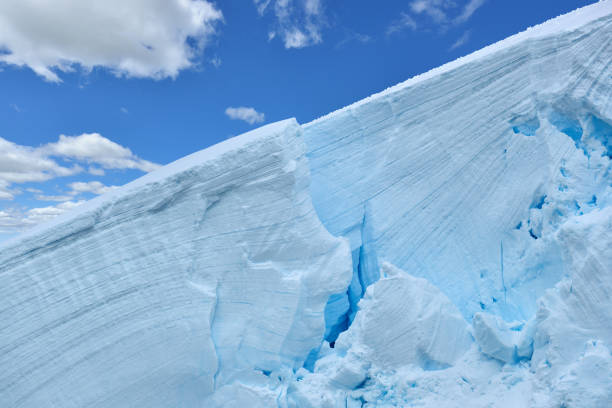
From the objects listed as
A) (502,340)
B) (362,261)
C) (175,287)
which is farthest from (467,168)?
(175,287)

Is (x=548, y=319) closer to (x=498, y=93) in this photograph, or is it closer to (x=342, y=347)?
(x=342, y=347)

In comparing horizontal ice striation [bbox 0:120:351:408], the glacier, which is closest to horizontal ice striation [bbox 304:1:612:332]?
the glacier

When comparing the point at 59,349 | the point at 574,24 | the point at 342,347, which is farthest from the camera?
the point at 574,24

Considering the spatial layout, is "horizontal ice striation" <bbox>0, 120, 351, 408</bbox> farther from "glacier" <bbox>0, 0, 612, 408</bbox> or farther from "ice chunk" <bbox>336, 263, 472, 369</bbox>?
"ice chunk" <bbox>336, 263, 472, 369</bbox>

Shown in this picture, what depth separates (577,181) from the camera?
3.26 metres

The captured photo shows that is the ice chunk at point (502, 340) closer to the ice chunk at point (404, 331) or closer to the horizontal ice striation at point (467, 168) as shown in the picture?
the ice chunk at point (404, 331)

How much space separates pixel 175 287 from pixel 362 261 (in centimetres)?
184

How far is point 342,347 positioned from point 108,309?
1.98 meters

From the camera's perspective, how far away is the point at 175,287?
317 cm

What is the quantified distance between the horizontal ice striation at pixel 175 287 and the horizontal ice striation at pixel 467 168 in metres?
0.55

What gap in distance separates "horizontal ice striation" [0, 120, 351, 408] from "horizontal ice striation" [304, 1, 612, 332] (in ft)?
1.81

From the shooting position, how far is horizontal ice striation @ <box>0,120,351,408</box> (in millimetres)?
3016

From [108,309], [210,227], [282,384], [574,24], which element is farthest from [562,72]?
[108,309]

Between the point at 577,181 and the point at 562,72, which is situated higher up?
the point at 562,72
